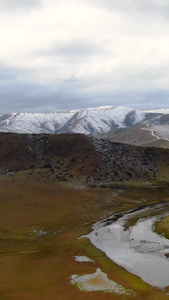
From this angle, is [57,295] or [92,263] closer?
[57,295]

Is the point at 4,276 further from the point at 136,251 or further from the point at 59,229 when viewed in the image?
the point at 59,229

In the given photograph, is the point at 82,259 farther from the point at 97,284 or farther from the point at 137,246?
the point at 97,284

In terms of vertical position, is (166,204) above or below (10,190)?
below

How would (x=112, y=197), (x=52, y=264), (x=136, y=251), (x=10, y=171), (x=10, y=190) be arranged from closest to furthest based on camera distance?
1. (x=52, y=264)
2. (x=136, y=251)
3. (x=10, y=190)
4. (x=112, y=197)
5. (x=10, y=171)

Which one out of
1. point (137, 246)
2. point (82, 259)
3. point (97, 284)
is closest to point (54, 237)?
point (82, 259)

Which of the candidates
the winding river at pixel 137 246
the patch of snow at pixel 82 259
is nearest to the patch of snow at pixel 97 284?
the winding river at pixel 137 246

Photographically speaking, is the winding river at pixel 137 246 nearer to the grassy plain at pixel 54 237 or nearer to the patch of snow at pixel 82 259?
the grassy plain at pixel 54 237

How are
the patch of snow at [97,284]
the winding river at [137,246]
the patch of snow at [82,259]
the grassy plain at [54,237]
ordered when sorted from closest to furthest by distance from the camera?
the patch of snow at [97,284], the grassy plain at [54,237], the winding river at [137,246], the patch of snow at [82,259]

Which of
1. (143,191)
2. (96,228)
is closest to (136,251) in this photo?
(96,228)
